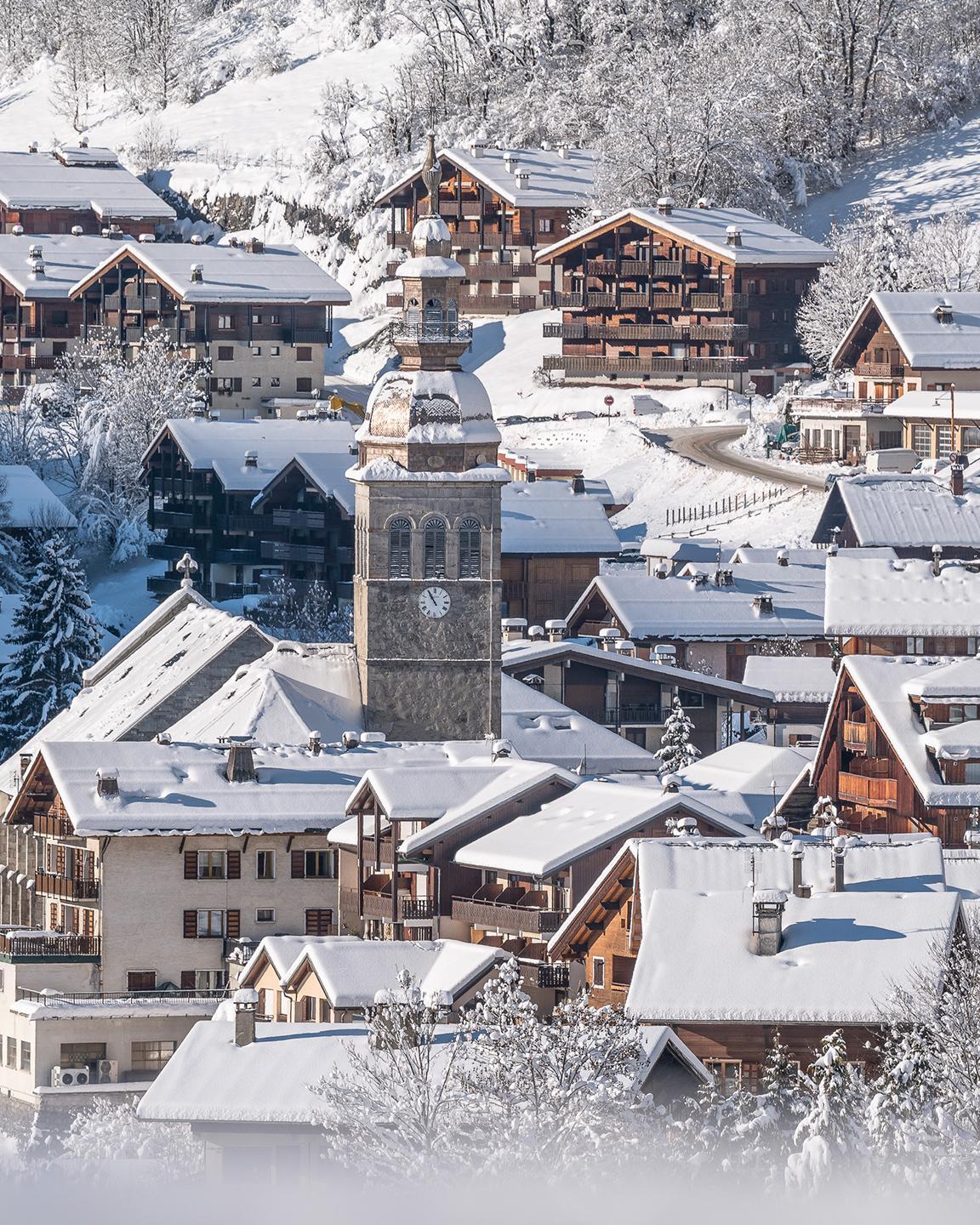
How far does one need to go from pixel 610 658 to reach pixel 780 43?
87729mm

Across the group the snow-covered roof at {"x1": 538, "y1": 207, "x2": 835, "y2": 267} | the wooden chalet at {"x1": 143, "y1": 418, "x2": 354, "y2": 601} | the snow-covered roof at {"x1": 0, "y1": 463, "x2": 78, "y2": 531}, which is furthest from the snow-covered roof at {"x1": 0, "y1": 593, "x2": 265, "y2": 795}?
the snow-covered roof at {"x1": 538, "y1": 207, "x2": 835, "y2": 267}

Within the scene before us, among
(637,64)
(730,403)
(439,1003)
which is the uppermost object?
(637,64)

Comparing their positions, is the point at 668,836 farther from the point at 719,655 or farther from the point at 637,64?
the point at 637,64

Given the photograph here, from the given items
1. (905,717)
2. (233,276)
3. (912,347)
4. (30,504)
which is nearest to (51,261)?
(233,276)

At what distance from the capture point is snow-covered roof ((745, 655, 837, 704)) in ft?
323

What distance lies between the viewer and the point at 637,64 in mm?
189250

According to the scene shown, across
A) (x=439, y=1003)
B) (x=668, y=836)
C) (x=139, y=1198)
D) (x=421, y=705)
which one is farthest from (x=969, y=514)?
(x=139, y=1198)

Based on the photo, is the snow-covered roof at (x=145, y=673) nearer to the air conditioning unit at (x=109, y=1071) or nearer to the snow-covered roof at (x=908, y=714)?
the air conditioning unit at (x=109, y=1071)

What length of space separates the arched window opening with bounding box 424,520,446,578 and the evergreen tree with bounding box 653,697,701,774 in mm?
7272

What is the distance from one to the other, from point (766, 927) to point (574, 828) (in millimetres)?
14588

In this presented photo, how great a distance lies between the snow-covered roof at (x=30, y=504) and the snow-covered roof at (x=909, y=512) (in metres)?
29.1

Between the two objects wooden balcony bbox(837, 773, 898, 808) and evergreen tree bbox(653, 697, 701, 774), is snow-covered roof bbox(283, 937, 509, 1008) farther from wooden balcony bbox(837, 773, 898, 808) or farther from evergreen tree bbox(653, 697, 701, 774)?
evergreen tree bbox(653, 697, 701, 774)

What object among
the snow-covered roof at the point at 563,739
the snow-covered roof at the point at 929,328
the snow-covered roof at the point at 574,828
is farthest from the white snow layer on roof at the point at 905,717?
the snow-covered roof at the point at 929,328

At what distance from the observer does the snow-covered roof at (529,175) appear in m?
175
